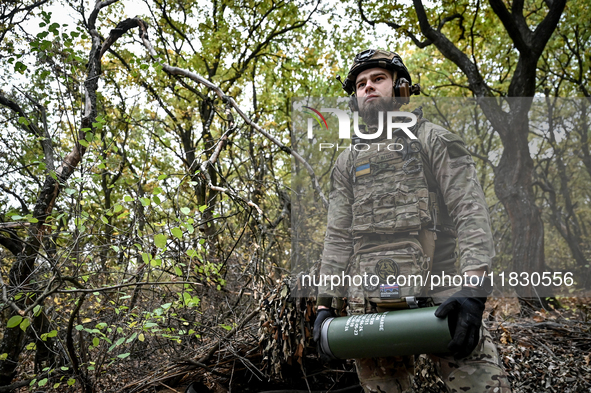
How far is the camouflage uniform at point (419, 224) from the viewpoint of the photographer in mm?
1955

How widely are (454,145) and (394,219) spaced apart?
0.55m

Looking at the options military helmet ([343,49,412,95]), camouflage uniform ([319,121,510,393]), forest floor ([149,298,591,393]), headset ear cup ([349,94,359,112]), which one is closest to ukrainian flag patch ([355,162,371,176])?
camouflage uniform ([319,121,510,393])

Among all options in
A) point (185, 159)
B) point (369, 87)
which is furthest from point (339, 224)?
point (185, 159)

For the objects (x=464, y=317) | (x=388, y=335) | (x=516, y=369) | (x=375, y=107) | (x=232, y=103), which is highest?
(x=232, y=103)

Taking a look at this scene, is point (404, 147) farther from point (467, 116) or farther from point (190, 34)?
point (190, 34)

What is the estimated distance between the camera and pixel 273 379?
2.99m

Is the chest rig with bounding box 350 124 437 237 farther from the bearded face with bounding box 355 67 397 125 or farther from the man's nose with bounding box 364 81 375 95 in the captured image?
the man's nose with bounding box 364 81 375 95

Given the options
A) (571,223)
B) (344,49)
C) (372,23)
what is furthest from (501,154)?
(344,49)

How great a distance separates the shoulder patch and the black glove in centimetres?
77

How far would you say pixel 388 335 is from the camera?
193cm

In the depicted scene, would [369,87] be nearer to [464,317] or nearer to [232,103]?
[464,317]

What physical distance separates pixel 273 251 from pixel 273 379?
2.47m

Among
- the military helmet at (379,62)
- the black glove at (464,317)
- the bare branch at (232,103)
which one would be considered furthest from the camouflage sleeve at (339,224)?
the bare branch at (232,103)

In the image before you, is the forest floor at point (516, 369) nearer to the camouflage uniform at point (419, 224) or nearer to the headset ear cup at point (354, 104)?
the camouflage uniform at point (419, 224)
